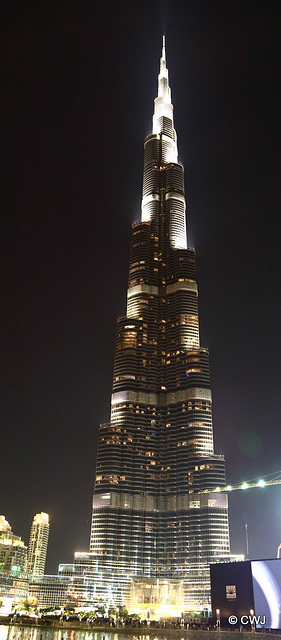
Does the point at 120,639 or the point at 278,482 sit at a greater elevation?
the point at 278,482

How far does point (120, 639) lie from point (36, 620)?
1690 inches

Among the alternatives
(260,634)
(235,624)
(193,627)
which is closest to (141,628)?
(193,627)

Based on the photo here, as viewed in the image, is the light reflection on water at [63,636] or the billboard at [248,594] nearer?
the light reflection on water at [63,636]

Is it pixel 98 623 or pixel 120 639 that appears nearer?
pixel 120 639

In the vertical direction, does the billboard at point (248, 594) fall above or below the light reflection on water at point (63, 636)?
above

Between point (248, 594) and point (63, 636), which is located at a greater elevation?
point (248, 594)

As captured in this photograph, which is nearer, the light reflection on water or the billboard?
the light reflection on water

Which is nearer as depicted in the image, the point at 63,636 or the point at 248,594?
the point at 63,636

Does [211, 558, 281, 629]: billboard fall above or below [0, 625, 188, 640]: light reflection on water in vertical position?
above

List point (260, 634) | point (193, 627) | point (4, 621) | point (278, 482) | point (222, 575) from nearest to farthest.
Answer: point (260, 634) < point (222, 575) < point (193, 627) < point (4, 621) < point (278, 482)

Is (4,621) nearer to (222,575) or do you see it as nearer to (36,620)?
(36,620)

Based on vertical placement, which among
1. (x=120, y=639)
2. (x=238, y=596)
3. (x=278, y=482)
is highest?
(x=278, y=482)

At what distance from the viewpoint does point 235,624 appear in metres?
107

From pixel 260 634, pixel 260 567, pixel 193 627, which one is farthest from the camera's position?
pixel 193 627
